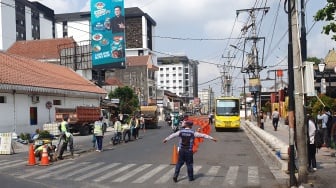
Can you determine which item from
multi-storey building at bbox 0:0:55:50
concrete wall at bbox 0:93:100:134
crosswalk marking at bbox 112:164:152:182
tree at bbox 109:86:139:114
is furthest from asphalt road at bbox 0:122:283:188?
multi-storey building at bbox 0:0:55:50

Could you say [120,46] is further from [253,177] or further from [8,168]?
[253,177]

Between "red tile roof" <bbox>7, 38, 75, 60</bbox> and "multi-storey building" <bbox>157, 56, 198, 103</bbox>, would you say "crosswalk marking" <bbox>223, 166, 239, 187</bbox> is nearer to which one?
"red tile roof" <bbox>7, 38, 75, 60</bbox>

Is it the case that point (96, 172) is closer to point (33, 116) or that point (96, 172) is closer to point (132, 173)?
point (132, 173)

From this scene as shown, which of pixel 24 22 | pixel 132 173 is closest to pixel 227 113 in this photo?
pixel 132 173

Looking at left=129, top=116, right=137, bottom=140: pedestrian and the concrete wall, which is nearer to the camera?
left=129, top=116, right=137, bottom=140: pedestrian

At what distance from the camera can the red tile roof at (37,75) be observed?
37.6m

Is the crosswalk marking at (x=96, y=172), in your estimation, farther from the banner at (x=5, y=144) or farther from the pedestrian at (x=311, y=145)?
the banner at (x=5, y=144)

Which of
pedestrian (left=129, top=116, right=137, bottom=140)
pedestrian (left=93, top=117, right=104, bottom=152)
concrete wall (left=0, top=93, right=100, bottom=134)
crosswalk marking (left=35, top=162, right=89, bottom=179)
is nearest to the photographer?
crosswalk marking (left=35, top=162, right=89, bottom=179)

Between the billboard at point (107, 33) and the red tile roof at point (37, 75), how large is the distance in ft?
12.4

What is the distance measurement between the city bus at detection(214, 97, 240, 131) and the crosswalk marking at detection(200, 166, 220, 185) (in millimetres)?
27438

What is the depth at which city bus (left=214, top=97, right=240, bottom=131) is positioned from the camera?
43.8 meters

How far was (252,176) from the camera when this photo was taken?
14.3m

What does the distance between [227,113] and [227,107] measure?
0.73 m

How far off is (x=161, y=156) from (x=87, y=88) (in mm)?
32463
